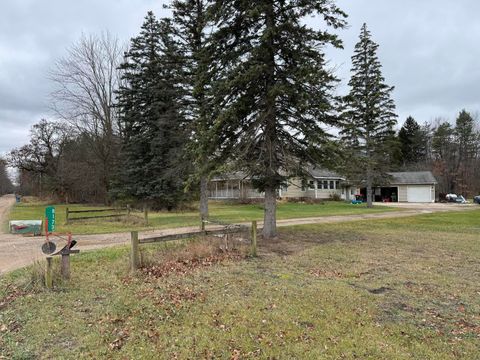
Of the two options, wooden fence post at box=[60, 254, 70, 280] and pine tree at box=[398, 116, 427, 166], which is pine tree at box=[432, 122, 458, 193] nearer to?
pine tree at box=[398, 116, 427, 166]

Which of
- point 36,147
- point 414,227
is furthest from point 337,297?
point 36,147

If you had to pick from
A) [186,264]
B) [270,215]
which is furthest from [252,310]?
[270,215]

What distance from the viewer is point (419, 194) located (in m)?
42.4

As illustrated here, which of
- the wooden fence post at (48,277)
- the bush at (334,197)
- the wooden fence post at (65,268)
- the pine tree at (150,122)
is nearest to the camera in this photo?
the wooden fence post at (48,277)

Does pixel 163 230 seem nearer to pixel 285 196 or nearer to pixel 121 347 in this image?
pixel 121 347

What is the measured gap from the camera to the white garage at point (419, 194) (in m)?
41.8

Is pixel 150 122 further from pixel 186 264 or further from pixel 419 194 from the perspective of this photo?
pixel 419 194

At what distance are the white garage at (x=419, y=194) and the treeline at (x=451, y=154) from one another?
19.7ft

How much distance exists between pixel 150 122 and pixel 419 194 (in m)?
34.4

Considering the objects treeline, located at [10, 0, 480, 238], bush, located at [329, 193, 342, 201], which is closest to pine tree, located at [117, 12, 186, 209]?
treeline, located at [10, 0, 480, 238]

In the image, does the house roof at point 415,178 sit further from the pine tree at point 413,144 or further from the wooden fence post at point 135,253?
the wooden fence post at point 135,253

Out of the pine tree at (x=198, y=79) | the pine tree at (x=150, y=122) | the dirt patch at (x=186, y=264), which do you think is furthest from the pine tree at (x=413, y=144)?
the dirt patch at (x=186, y=264)

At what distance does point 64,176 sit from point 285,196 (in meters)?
26.3

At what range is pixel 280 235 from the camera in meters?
12.4
